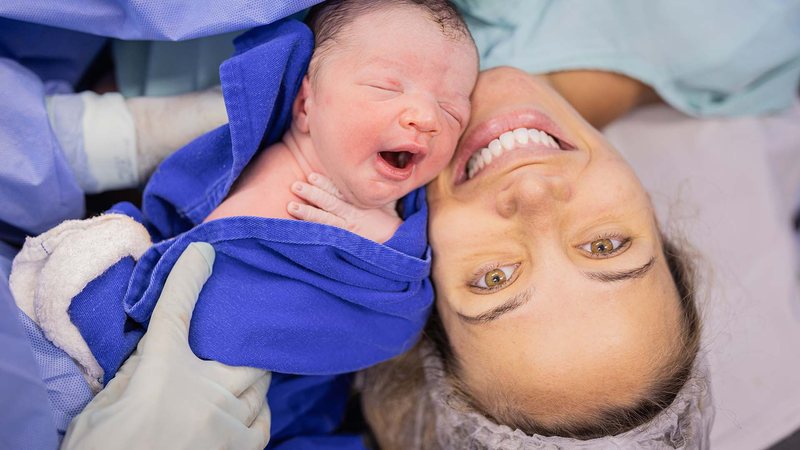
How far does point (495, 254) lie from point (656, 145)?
794 mm

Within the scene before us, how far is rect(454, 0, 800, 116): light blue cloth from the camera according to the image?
1.46 meters

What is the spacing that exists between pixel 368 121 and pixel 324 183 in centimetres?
16

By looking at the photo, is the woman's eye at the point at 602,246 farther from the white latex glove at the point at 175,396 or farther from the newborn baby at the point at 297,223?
the white latex glove at the point at 175,396

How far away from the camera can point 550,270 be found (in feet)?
3.69

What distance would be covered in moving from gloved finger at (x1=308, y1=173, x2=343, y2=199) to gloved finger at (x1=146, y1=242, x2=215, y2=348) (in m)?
0.22

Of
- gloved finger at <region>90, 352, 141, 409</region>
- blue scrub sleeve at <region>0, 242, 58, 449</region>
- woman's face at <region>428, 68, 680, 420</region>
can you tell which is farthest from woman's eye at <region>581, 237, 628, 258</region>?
blue scrub sleeve at <region>0, 242, 58, 449</region>

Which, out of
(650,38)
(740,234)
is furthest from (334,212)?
(740,234)

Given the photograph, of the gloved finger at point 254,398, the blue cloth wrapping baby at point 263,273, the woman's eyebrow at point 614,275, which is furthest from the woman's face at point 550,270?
the gloved finger at point 254,398

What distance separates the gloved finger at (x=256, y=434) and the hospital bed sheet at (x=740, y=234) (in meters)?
0.92

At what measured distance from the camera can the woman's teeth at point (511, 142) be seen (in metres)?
1.24

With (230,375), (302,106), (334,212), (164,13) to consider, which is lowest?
(230,375)

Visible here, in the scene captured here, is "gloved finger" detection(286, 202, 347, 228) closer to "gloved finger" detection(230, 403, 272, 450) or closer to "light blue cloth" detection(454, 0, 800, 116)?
"gloved finger" detection(230, 403, 272, 450)

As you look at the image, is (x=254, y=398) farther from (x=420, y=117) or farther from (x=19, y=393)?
(x=420, y=117)

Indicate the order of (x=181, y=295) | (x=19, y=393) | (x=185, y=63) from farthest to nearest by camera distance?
(x=185, y=63)
(x=181, y=295)
(x=19, y=393)
